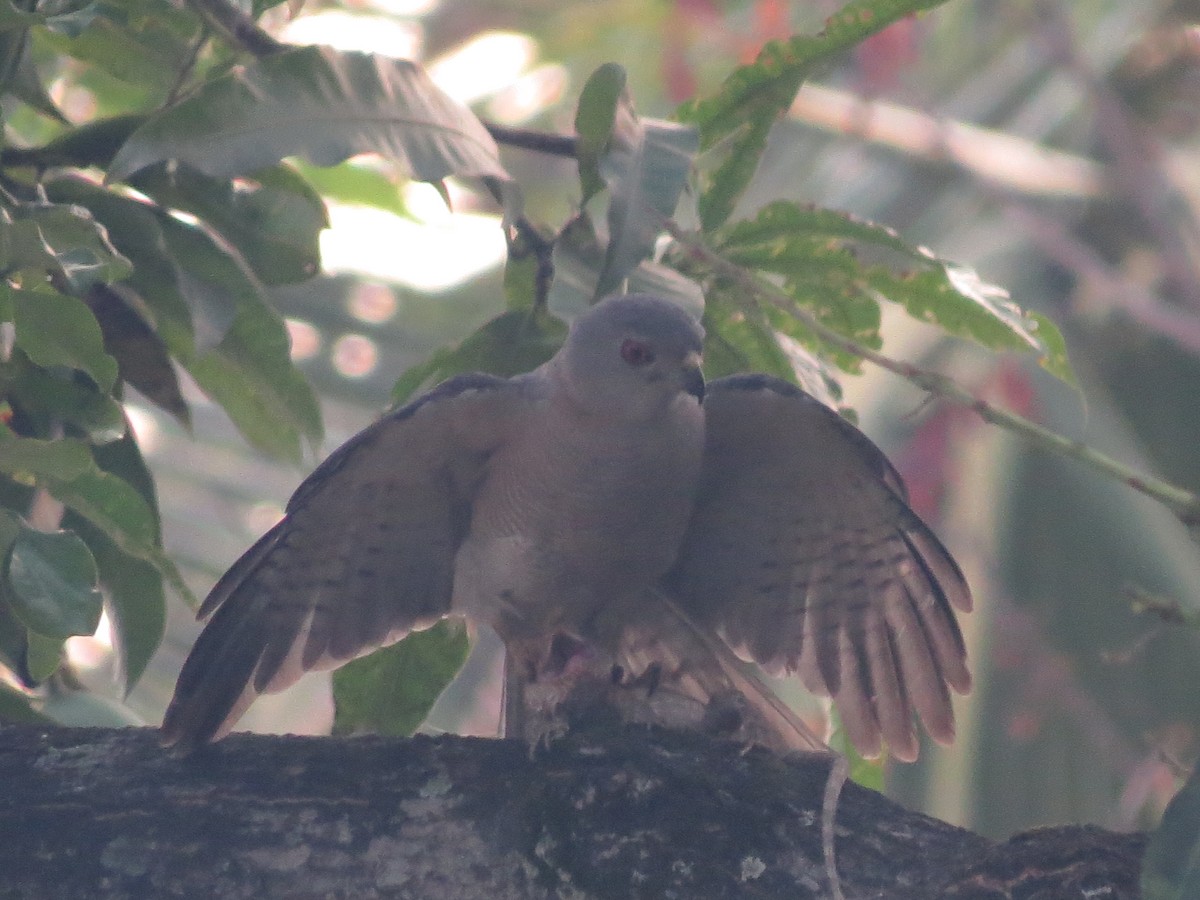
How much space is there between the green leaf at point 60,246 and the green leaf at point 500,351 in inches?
43.4

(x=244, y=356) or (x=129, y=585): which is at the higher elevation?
(x=244, y=356)

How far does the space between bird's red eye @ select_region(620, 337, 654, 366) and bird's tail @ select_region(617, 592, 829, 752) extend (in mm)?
768

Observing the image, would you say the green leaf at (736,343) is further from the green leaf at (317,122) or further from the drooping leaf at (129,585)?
the drooping leaf at (129,585)

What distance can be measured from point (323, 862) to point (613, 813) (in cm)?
58

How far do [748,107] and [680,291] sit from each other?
0.61 meters

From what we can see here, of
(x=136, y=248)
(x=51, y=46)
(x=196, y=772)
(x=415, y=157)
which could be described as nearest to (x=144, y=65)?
(x=51, y=46)

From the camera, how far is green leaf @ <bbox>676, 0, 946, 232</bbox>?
3482mm

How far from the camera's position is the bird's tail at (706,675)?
3750 mm

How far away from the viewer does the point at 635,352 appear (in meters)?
3.96

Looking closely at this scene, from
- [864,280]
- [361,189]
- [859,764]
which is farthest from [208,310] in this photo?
[361,189]

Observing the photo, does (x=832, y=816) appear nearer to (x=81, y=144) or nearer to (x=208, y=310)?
(x=208, y=310)

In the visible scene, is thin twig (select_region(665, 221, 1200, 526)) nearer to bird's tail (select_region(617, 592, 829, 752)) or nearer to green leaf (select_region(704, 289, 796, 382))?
green leaf (select_region(704, 289, 796, 382))

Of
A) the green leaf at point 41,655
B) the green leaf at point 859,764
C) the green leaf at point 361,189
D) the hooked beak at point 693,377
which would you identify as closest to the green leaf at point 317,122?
the hooked beak at point 693,377

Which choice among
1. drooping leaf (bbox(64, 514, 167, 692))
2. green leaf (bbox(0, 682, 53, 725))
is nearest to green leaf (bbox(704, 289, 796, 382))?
drooping leaf (bbox(64, 514, 167, 692))
